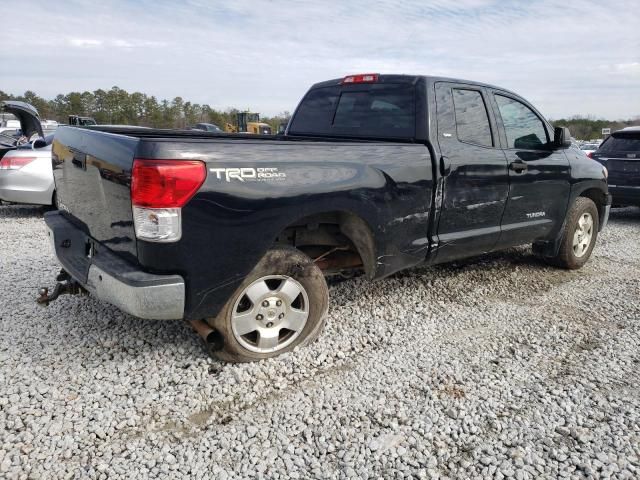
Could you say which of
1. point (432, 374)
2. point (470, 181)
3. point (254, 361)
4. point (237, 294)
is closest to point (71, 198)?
point (237, 294)

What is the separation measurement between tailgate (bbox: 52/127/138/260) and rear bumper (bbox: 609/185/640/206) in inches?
341

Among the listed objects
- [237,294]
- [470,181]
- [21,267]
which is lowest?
[21,267]

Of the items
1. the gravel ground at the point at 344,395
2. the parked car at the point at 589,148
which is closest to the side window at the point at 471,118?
the gravel ground at the point at 344,395

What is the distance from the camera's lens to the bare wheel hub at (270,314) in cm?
304

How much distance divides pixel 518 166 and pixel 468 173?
2.48 feet

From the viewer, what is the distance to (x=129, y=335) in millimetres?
3482

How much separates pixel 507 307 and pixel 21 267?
4781mm

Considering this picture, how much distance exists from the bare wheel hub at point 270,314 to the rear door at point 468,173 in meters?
1.39

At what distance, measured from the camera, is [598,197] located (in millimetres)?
5777

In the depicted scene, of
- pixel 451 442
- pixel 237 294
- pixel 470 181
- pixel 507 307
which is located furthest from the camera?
pixel 507 307

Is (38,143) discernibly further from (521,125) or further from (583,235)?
(583,235)

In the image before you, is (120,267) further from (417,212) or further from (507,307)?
(507,307)

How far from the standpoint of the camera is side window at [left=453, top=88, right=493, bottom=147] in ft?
13.5

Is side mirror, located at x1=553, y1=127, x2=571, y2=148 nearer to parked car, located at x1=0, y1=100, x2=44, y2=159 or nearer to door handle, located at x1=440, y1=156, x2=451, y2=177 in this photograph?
door handle, located at x1=440, y1=156, x2=451, y2=177
